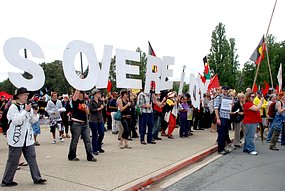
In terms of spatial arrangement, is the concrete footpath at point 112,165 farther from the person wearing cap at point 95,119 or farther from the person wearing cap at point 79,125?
the person wearing cap at point 95,119

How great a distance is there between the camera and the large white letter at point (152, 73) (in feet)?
30.2

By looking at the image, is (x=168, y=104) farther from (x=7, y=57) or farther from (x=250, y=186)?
(x=7, y=57)

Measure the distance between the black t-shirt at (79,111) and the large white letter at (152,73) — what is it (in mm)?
2588

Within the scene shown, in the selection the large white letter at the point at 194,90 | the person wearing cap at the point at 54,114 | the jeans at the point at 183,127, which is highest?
the large white letter at the point at 194,90

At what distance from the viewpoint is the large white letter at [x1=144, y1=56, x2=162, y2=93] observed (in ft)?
30.2

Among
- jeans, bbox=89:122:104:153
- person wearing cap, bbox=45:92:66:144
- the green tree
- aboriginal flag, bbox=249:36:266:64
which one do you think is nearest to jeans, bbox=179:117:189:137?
jeans, bbox=89:122:104:153

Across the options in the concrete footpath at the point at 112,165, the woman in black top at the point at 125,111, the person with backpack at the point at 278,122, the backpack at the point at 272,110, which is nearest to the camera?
the concrete footpath at the point at 112,165

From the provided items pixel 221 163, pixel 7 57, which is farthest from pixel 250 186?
pixel 7 57

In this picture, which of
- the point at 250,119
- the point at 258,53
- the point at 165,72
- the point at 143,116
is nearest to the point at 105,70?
the point at 143,116

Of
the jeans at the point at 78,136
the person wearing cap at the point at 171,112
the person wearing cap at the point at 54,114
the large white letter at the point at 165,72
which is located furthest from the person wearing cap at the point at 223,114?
the person wearing cap at the point at 54,114

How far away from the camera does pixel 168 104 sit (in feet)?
36.8

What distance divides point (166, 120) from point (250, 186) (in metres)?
6.00

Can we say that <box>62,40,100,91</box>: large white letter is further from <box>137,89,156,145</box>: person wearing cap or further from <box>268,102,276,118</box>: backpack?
<box>268,102,276,118</box>: backpack

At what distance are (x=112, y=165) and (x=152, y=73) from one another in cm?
371
